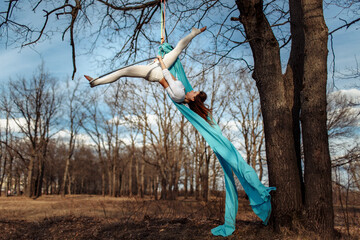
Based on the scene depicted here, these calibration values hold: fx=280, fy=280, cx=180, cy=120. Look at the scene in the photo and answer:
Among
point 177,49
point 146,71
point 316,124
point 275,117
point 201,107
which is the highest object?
point 177,49

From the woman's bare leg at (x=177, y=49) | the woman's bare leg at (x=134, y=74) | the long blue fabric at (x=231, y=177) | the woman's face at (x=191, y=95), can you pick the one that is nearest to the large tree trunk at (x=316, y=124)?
the long blue fabric at (x=231, y=177)

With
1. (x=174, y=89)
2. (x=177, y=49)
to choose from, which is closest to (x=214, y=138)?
(x=174, y=89)

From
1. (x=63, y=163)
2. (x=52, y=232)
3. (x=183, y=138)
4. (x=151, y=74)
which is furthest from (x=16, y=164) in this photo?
(x=151, y=74)

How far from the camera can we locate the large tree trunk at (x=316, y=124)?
3.72 meters

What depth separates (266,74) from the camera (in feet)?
13.9

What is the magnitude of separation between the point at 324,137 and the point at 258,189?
120 cm

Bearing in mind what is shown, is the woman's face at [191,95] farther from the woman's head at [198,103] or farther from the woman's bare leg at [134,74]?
the woman's bare leg at [134,74]

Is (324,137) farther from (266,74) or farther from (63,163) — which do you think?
(63,163)

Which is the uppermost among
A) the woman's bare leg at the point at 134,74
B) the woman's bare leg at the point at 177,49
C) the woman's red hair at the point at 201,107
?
the woman's bare leg at the point at 177,49

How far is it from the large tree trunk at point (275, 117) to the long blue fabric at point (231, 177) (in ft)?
0.65

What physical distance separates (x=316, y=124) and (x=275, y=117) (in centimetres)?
56

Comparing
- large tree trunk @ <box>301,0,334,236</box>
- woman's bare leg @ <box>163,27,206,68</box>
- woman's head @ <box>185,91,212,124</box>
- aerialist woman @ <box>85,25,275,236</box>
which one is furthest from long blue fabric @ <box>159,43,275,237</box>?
woman's bare leg @ <box>163,27,206,68</box>

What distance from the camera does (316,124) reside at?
394cm

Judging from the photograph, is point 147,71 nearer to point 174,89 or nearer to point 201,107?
point 174,89
